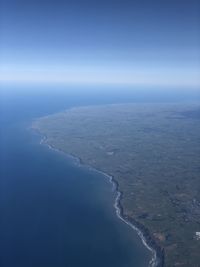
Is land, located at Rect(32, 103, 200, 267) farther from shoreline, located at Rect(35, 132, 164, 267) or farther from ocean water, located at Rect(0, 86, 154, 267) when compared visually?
ocean water, located at Rect(0, 86, 154, 267)

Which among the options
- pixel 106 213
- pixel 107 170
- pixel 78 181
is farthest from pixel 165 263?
pixel 107 170

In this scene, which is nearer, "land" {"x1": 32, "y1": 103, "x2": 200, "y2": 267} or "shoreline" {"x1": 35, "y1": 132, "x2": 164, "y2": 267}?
"shoreline" {"x1": 35, "y1": 132, "x2": 164, "y2": 267}

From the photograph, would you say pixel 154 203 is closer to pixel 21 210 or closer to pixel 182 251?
pixel 182 251

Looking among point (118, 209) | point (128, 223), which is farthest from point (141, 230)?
point (118, 209)

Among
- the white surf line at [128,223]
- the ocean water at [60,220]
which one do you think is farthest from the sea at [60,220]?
the white surf line at [128,223]

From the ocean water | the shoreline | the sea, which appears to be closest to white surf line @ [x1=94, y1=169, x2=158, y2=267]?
the shoreline

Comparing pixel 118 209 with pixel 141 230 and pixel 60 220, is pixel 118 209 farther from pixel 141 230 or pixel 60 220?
pixel 60 220


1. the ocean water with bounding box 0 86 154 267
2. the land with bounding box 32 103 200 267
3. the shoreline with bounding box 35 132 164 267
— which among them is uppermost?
the land with bounding box 32 103 200 267
